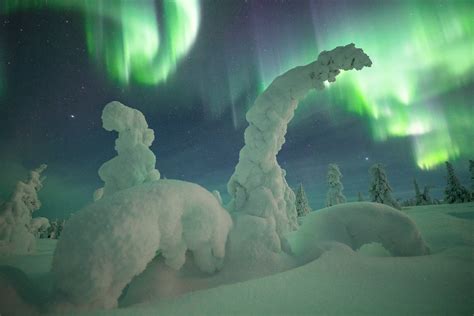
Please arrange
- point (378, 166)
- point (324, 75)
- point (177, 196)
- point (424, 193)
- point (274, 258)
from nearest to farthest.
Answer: point (177, 196) < point (274, 258) < point (324, 75) < point (378, 166) < point (424, 193)

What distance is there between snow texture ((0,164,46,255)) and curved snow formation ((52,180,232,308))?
17837 mm

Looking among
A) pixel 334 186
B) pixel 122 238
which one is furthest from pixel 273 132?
pixel 334 186

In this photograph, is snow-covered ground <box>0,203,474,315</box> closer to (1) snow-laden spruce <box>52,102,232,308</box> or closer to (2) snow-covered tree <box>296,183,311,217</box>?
(1) snow-laden spruce <box>52,102,232,308</box>

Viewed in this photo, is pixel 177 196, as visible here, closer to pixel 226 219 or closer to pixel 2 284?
pixel 226 219

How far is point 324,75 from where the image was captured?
27.2 ft

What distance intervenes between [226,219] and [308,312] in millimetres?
3742

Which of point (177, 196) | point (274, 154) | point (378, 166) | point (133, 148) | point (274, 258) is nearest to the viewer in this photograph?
point (177, 196)

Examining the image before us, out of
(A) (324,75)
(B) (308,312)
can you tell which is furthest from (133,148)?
(B) (308,312)

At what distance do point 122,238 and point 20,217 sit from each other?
67.3ft

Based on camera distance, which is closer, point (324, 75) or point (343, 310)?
point (343, 310)

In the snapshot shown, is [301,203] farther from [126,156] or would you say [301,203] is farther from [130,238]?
[130,238]

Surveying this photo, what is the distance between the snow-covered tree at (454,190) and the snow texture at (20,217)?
54.1m

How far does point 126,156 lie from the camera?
948 cm

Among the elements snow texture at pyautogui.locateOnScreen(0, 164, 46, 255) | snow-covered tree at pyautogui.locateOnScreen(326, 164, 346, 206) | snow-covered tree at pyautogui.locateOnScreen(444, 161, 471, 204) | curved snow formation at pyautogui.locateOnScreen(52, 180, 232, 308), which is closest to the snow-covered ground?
curved snow formation at pyautogui.locateOnScreen(52, 180, 232, 308)
